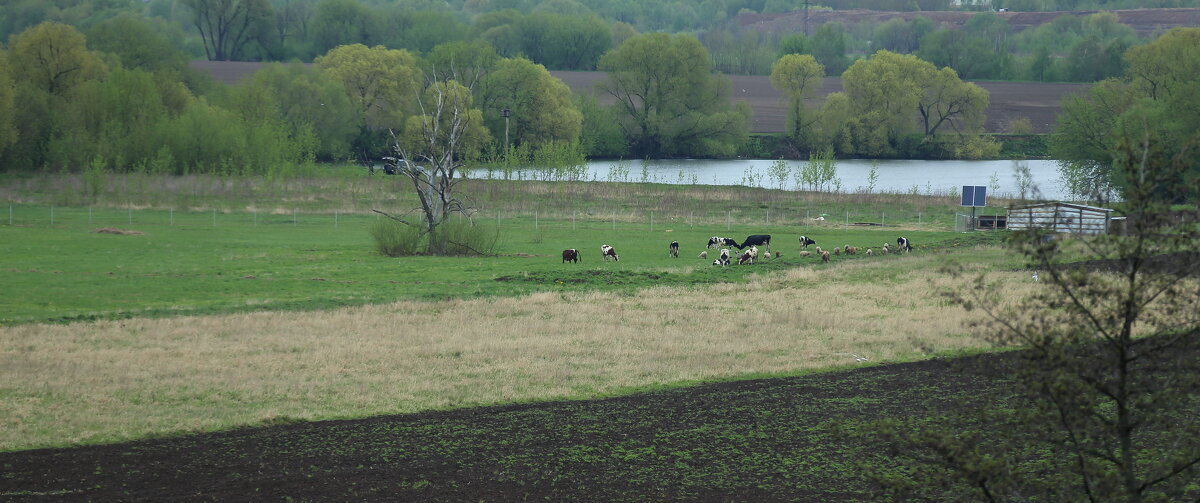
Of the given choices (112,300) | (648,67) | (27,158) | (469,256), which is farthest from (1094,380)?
(648,67)

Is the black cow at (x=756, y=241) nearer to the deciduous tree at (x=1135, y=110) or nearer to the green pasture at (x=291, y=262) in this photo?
the green pasture at (x=291, y=262)

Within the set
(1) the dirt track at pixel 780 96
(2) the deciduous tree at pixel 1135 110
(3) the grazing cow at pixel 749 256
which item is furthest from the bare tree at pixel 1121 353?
(1) the dirt track at pixel 780 96

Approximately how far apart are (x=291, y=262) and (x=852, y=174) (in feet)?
236

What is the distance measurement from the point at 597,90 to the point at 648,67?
697 cm

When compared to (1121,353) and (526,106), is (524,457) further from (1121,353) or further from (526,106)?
(526,106)

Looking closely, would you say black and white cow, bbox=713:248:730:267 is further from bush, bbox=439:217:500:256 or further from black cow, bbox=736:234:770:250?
bush, bbox=439:217:500:256

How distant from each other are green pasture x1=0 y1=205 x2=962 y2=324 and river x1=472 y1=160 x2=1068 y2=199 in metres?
27.2

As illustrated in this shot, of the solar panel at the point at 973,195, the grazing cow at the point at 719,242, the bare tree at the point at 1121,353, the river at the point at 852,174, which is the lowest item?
the grazing cow at the point at 719,242

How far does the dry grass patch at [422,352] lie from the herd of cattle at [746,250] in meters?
7.99

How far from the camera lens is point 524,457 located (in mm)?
18641

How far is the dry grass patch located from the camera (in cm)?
2192

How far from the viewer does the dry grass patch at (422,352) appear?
21.9 meters

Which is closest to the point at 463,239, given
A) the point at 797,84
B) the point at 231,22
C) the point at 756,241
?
the point at 756,241

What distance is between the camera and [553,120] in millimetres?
111500
